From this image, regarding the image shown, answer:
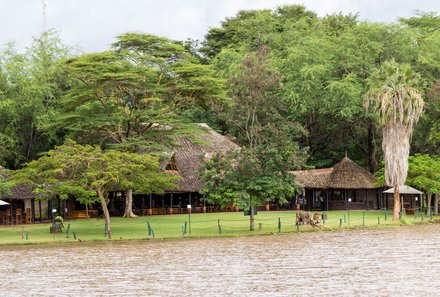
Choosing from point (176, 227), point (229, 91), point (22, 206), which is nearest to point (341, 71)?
point (229, 91)

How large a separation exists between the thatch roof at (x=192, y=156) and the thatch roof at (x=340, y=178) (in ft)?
22.2

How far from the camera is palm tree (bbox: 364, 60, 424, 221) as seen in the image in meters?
54.1

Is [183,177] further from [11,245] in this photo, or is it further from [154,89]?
[11,245]

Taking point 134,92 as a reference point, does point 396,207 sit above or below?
below

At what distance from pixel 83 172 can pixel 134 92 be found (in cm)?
1604

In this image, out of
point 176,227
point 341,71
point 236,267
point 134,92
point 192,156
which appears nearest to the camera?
point 236,267

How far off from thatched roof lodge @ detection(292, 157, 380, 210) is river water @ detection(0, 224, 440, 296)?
2291 cm

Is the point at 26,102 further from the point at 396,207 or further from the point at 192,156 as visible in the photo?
the point at 396,207

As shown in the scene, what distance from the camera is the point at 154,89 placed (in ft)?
202

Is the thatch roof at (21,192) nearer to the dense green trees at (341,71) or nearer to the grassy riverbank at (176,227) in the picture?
the grassy riverbank at (176,227)

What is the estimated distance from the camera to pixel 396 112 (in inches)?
2130

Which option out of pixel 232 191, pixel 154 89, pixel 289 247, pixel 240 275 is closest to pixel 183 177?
pixel 154 89

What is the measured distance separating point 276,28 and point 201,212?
3075cm

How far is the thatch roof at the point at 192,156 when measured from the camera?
67.8 m
